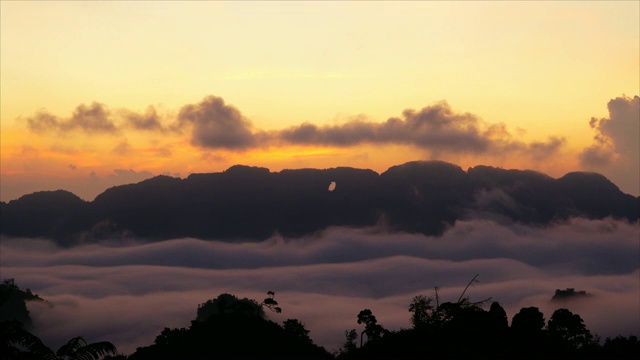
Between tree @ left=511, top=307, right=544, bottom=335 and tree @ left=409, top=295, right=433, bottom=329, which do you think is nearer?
tree @ left=511, top=307, right=544, bottom=335

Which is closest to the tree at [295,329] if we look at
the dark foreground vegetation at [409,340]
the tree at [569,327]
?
the dark foreground vegetation at [409,340]

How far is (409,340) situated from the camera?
97.5 metres

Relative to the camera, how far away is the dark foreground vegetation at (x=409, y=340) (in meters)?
26.7

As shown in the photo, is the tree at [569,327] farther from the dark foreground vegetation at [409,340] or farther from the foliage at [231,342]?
the foliage at [231,342]

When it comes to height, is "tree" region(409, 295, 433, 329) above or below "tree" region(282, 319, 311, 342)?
above

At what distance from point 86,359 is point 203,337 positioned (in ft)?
372

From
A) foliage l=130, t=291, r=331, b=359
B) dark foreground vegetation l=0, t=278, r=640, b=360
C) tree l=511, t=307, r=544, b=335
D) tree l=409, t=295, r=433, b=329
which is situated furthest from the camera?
foliage l=130, t=291, r=331, b=359

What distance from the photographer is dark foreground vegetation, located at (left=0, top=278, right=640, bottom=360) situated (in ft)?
87.6

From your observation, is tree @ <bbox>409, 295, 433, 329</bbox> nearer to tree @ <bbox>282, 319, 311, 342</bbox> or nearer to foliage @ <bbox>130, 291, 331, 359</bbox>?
foliage @ <bbox>130, 291, 331, 359</bbox>

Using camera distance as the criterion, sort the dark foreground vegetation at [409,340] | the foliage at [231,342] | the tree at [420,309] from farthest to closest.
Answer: the foliage at [231,342]
the tree at [420,309]
the dark foreground vegetation at [409,340]

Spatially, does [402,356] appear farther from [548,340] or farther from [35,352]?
[35,352]

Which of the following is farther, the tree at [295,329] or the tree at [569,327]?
the tree at [295,329]

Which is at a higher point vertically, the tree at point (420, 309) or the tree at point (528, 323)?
the tree at point (420, 309)

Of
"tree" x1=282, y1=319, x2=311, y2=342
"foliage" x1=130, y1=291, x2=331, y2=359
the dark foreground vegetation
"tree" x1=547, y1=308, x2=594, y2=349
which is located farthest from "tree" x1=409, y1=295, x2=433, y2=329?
"tree" x1=282, y1=319, x2=311, y2=342
